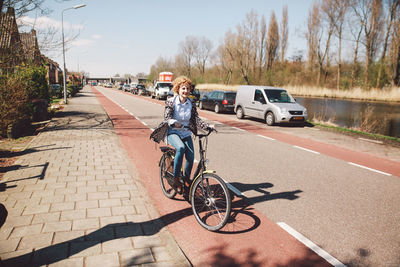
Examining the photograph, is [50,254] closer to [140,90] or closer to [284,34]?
[140,90]

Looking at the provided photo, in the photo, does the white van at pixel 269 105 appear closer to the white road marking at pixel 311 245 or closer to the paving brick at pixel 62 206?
the white road marking at pixel 311 245

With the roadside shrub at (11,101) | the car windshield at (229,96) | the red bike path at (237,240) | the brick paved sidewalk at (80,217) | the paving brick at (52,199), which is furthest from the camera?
the car windshield at (229,96)

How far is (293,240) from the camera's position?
330 cm

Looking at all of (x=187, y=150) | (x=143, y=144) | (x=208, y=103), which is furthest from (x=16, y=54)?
(x=208, y=103)

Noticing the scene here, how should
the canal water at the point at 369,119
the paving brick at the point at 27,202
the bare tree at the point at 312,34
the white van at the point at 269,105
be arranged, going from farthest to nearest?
1. the bare tree at the point at 312,34
2. the white van at the point at 269,105
3. the canal water at the point at 369,119
4. the paving brick at the point at 27,202

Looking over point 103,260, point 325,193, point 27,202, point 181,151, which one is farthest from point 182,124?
point 325,193

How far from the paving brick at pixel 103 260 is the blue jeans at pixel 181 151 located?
1.39 metres

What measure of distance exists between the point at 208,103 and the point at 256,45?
35.7 meters

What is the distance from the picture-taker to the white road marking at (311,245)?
290 centimetres

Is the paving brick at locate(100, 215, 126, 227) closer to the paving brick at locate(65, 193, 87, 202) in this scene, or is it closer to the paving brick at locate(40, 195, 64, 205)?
the paving brick at locate(65, 193, 87, 202)

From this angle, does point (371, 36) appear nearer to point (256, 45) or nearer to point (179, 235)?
point (256, 45)

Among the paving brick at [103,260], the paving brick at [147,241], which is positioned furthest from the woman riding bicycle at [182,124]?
the paving brick at [103,260]

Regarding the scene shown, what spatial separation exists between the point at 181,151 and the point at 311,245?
1892mm

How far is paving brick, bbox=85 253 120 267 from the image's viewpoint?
8.76ft
